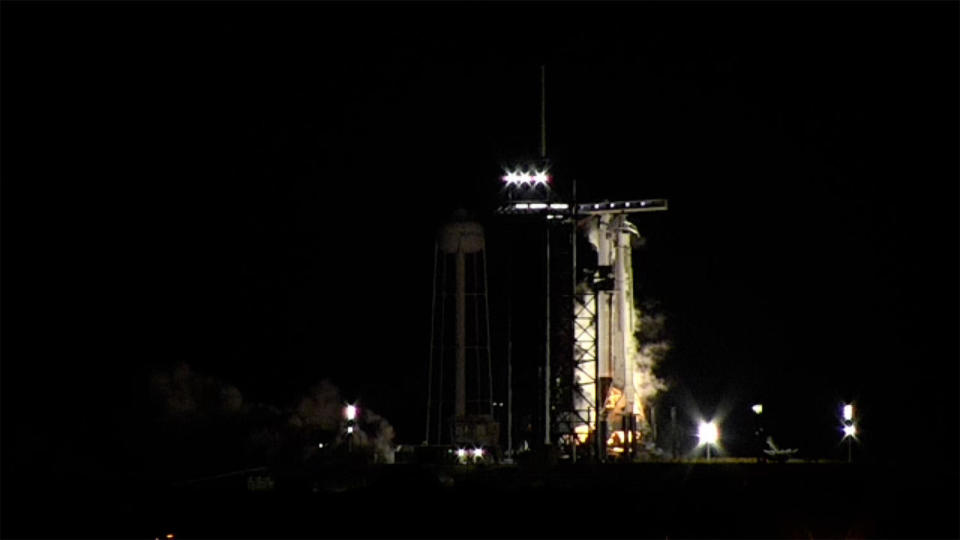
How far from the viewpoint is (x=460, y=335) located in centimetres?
5444

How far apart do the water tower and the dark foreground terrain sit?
632 centimetres

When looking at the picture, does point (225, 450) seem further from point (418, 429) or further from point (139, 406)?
point (418, 429)

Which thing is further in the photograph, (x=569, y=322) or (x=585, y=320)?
(x=585, y=320)

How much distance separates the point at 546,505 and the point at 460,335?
1335 cm

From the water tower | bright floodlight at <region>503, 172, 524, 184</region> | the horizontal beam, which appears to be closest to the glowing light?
the water tower

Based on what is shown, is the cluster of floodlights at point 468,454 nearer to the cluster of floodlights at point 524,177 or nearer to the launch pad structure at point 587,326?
the launch pad structure at point 587,326

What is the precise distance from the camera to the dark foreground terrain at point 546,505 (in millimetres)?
39906

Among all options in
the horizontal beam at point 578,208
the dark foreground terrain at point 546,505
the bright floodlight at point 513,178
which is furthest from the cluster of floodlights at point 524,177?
the dark foreground terrain at point 546,505

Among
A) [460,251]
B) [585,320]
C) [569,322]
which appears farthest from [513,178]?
[585,320]

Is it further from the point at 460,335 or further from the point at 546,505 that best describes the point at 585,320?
the point at 546,505

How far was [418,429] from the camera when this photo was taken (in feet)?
218

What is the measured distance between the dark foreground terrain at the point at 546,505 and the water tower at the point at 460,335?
6.32 meters

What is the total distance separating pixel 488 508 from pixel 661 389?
1872 cm

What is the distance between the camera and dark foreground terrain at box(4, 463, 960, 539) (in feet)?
131
